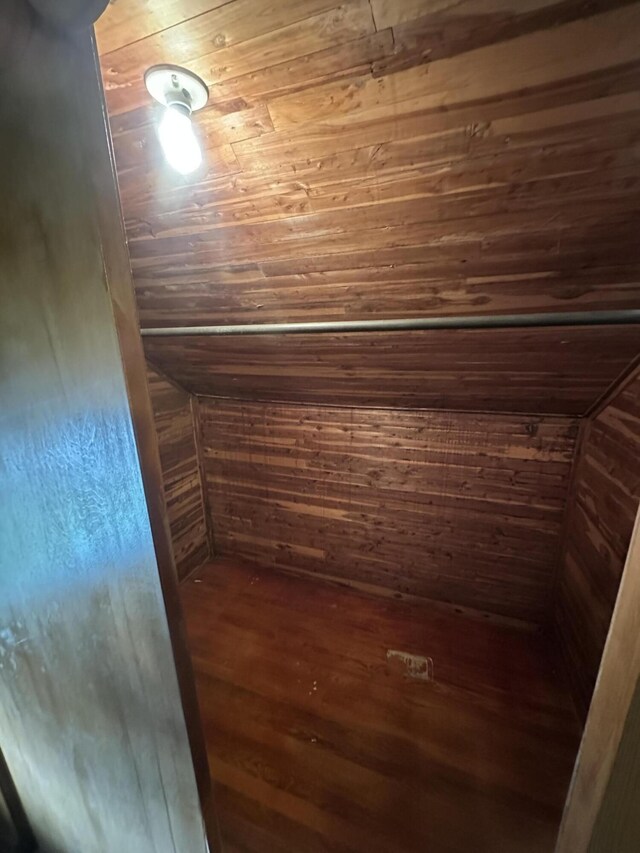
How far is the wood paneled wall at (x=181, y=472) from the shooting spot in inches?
117

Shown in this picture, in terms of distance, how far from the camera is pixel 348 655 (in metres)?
2.46

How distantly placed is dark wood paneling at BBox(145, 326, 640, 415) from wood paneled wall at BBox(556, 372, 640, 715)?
0.65 feet

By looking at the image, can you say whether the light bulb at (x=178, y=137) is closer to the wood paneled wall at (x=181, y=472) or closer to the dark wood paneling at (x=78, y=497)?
the dark wood paneling at (x=78, y=497)

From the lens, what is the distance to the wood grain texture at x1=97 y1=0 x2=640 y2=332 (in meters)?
0.86

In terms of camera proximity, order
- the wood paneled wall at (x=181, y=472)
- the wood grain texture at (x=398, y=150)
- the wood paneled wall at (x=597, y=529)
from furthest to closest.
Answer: the wood paneled wall at (x=181, y=472) → the wood paneled wall at (x=597, y=529) → the wood grain texture at (x=398, y=150)

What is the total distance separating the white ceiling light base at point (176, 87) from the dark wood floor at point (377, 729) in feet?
9.05

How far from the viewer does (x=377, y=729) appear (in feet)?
6.54

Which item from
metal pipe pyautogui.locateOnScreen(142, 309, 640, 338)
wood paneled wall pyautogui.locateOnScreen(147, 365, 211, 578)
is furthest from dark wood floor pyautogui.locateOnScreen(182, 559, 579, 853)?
metal pipe pyautogui.locateOnScreen(142, 309, 640, 338)

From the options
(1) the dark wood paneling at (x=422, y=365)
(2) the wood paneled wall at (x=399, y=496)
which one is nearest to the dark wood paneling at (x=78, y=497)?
(1) the dark wood paneling at (x=422, y=365)

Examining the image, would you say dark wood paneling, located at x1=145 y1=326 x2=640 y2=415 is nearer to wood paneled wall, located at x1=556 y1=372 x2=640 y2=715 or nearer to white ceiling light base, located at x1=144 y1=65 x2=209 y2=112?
wood paneled wall, located at x1=556 y1=372 x2=640 y2=715

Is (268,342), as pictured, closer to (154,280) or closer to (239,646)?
(154,280)

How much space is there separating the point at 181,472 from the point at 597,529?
298cm

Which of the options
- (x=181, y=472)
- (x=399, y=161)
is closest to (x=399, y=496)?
(x=181, y=472)

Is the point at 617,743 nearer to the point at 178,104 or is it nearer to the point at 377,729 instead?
the point at 178,104
